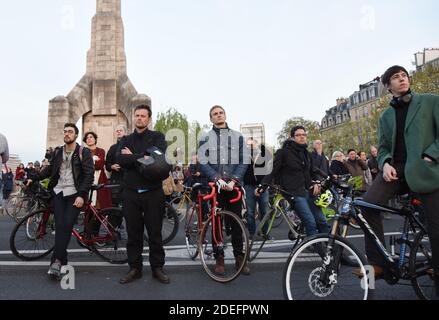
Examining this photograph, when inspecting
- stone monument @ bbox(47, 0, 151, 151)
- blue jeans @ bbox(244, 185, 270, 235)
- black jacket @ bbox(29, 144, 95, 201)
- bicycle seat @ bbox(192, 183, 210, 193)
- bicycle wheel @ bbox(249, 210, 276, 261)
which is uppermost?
stone monument @ bbox(47, 0, 151, 151)

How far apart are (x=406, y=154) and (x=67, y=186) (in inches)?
160

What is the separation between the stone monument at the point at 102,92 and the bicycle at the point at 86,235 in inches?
383

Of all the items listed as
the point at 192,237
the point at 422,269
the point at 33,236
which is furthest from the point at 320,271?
the point at 33,236

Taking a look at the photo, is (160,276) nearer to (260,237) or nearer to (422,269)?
(260,237)

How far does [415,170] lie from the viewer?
3.27m

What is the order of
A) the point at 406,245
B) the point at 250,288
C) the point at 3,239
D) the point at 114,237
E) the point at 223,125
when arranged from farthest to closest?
the point at 3,239 → the point at 114,237 → the point at 223,125 → the point at 250,288 → the point at 406,245

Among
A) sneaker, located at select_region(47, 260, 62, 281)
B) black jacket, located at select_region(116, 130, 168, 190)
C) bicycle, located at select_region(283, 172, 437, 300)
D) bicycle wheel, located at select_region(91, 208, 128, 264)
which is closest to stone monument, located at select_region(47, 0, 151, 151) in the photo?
bicycle wheel, located at select_region(91, 208, 128, 264)

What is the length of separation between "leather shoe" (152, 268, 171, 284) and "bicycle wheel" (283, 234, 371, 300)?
1778mm

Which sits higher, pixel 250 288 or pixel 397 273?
pixel 397 273

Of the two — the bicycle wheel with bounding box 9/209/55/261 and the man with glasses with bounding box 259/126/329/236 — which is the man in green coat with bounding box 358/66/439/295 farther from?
the bicycle wheel with bounding box 9/209/55/261

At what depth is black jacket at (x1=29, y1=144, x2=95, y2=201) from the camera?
4930 mm
